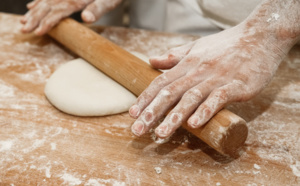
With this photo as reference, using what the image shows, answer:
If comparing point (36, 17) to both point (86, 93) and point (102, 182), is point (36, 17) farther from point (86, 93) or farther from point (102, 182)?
point (102, 182)

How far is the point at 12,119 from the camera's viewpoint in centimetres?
148

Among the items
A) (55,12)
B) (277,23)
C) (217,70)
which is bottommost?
(55,12)

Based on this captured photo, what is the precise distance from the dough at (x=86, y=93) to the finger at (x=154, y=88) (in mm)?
248

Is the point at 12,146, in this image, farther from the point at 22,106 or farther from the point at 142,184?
the point at 142,184

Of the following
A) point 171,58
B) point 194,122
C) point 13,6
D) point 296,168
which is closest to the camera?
point 194,122

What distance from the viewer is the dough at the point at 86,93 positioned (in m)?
1.47

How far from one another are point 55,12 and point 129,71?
0.90m

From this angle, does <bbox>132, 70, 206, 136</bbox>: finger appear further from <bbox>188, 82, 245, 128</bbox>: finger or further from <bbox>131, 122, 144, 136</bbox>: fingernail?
<bbox>188, 82, 245, 128</bbox>: finger

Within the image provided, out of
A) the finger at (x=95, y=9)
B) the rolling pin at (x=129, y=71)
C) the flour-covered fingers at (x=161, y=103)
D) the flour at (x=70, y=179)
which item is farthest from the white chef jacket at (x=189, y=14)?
the flour at (x=70, y=179)

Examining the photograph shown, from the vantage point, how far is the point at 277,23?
1.43 m

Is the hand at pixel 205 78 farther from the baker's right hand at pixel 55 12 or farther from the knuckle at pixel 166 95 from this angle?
the baker's right hand at pixel 55 12

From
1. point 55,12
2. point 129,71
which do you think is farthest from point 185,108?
point 55,12

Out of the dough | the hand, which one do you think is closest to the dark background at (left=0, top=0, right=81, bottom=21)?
the dough

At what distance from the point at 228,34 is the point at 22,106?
42.8 inches
